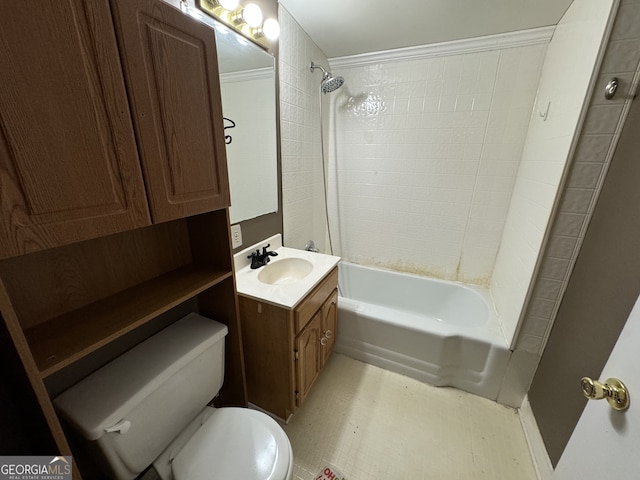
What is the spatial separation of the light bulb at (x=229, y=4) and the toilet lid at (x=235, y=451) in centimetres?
167

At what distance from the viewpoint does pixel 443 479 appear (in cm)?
115

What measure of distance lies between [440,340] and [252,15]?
198 centimetres

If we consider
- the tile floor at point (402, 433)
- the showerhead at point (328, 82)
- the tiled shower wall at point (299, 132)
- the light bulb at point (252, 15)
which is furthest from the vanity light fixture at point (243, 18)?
the tile floor at point (402, 433)

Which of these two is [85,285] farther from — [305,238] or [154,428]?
[305,238]

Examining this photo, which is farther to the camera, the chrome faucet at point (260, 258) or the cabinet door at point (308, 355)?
the chrome faucet at point (260, 258)

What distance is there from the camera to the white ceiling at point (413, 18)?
4.46ft

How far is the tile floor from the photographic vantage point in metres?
1.19

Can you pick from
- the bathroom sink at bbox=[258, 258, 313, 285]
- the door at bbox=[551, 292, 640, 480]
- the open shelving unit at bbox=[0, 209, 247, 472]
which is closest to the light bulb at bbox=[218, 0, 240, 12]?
the open shelving unit at bbox=[0, 209, 247, 472]

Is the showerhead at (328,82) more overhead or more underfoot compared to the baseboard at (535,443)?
more overhead

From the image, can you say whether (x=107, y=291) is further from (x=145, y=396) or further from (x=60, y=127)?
(x=60, y=127)

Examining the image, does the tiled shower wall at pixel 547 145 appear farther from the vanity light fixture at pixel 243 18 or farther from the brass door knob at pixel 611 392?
the vanity light fixture at pixel 243 18

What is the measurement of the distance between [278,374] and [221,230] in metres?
0.76

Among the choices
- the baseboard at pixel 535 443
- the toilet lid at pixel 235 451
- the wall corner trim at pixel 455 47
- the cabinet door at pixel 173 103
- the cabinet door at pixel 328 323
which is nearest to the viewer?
the cabinet door at pixel 173 103

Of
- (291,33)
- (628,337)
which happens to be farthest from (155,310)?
(291,33)
